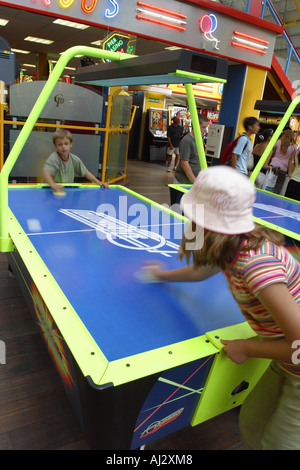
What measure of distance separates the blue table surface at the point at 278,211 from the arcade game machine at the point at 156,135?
298 inches

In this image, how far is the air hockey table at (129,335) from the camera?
1.06m

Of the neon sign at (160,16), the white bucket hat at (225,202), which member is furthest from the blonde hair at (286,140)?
the white bucket hat at (225,202)

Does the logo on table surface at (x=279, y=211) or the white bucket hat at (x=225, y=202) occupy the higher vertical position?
the white bucket hat at (x=225, y=202)

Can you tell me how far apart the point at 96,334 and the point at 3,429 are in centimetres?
80

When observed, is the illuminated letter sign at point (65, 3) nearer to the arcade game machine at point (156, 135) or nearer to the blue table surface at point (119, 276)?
the blue table surface at point (119, 276)

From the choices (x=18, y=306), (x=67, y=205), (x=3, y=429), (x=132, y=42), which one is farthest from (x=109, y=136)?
(x=3, y=429)

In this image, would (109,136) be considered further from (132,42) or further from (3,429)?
(3,429)

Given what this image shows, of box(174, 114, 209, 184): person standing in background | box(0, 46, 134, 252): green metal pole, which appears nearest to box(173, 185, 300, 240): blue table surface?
box(174, 114, 209, 184): person standing in background

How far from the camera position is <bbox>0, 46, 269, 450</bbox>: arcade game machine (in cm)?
107

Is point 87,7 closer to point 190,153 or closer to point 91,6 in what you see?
point 91,6

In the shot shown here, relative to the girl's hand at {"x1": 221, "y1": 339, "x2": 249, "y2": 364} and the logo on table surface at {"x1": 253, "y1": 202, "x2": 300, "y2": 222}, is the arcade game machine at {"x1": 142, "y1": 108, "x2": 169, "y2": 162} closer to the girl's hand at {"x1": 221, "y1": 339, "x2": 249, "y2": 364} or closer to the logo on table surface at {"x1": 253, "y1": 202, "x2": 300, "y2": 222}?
the logo on table surface at {"x1": 253, "y1": 202, "x2": 300, "y2": 222}

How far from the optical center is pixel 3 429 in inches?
62.4

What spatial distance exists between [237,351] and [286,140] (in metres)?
4.61

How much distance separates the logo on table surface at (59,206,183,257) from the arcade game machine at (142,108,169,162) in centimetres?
892
